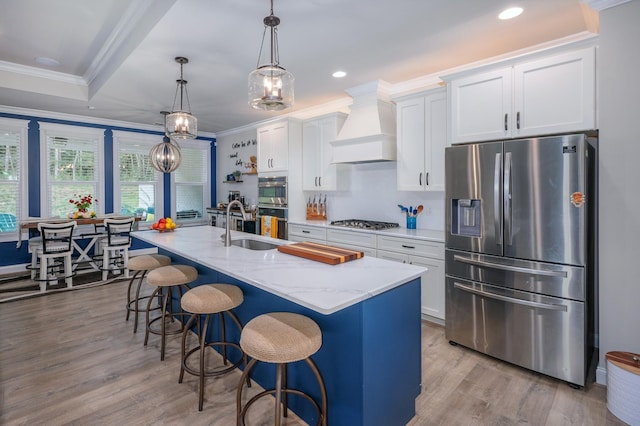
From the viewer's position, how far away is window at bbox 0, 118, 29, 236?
536cm

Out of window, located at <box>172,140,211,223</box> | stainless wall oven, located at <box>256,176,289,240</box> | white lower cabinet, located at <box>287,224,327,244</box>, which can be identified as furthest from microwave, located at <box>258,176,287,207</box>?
window, located at <box>172,140,211,223</box>

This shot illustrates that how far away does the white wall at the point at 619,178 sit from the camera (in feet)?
7.32

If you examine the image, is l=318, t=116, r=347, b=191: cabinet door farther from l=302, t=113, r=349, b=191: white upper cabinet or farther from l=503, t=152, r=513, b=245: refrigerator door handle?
l=503, t=152, r=513, b=245: refrigerator door handle

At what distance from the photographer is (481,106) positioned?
9.53 feet

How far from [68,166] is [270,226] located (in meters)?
3.86

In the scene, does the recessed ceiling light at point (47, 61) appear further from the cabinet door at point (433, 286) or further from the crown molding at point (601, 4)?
the crown molding at point (601, 4)

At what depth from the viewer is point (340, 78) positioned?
4020 mm

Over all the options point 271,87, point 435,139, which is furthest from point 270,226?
point 271,87

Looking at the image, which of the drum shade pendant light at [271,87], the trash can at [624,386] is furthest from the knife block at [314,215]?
the trash can at [624,386]

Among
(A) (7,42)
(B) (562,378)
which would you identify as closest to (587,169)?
(B) (562,378)

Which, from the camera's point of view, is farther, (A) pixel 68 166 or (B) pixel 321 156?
(A) pixel 68 166

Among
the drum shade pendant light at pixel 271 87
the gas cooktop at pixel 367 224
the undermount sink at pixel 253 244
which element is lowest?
the undermount sink at pixel 253 244

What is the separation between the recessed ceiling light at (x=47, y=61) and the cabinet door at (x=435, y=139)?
14.7 ft

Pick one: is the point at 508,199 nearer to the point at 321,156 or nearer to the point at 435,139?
the point at 435,139
